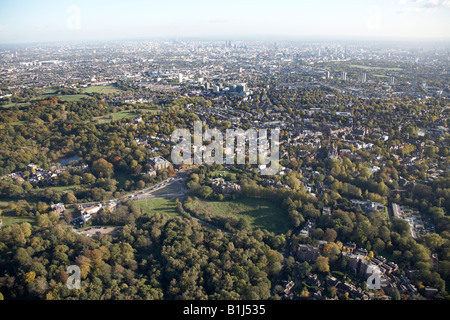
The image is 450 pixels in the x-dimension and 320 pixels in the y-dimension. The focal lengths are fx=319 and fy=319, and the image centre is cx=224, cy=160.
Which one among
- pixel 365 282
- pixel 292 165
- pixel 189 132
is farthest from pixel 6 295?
pixel 189 132

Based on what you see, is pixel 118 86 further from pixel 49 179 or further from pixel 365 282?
pixel 365 282

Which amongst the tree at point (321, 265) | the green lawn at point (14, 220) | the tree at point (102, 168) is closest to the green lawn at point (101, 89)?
the tree at point (102, 168)

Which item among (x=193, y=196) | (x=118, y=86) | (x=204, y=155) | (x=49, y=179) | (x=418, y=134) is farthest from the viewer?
(x=118, y=86)

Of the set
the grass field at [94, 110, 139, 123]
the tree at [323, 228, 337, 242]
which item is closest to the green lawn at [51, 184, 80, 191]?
the grass field at [94, 110, 139, 123]

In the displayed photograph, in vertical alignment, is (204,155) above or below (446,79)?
below

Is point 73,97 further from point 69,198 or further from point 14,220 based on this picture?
point 14,220

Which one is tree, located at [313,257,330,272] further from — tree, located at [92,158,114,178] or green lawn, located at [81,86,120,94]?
green lawn, located at [81,86,120,94]

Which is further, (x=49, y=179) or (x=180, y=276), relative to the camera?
(x=49, y=179)
